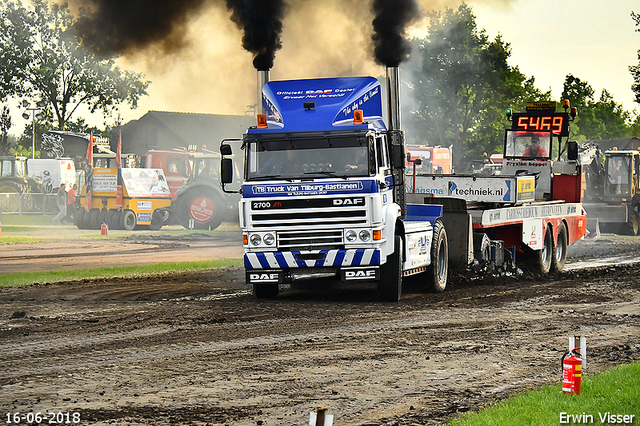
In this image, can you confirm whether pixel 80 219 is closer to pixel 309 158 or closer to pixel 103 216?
pixel 103 216

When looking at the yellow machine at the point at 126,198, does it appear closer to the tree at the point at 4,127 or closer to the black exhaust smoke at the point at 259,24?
the black exhaust smoke at the point at 259,24

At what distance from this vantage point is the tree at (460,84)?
6216 centimetres

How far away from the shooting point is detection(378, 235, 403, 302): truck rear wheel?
14203 mm

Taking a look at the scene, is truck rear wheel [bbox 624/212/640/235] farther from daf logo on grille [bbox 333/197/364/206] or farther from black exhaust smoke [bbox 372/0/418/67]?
daf logo on grille [bbox 333/197/364/206]

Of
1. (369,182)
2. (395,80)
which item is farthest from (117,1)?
(369,182)

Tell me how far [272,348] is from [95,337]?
7.54 ft

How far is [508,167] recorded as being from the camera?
902 inches

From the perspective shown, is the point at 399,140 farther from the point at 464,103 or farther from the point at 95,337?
the point at 464,103

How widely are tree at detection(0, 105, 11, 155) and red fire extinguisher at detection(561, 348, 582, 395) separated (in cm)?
6671

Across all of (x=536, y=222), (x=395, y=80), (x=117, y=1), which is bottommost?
(x=536, y=222)

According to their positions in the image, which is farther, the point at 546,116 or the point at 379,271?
the point at 546,116

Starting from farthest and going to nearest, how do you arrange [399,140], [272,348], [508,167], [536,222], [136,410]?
Answer: [508,167]
[536,222]
[399,140]
[272,348]
[136,410]

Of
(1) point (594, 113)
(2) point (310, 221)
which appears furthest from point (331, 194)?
(1) point (594, 113)

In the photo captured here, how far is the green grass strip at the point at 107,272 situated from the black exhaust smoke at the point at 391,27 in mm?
6327
